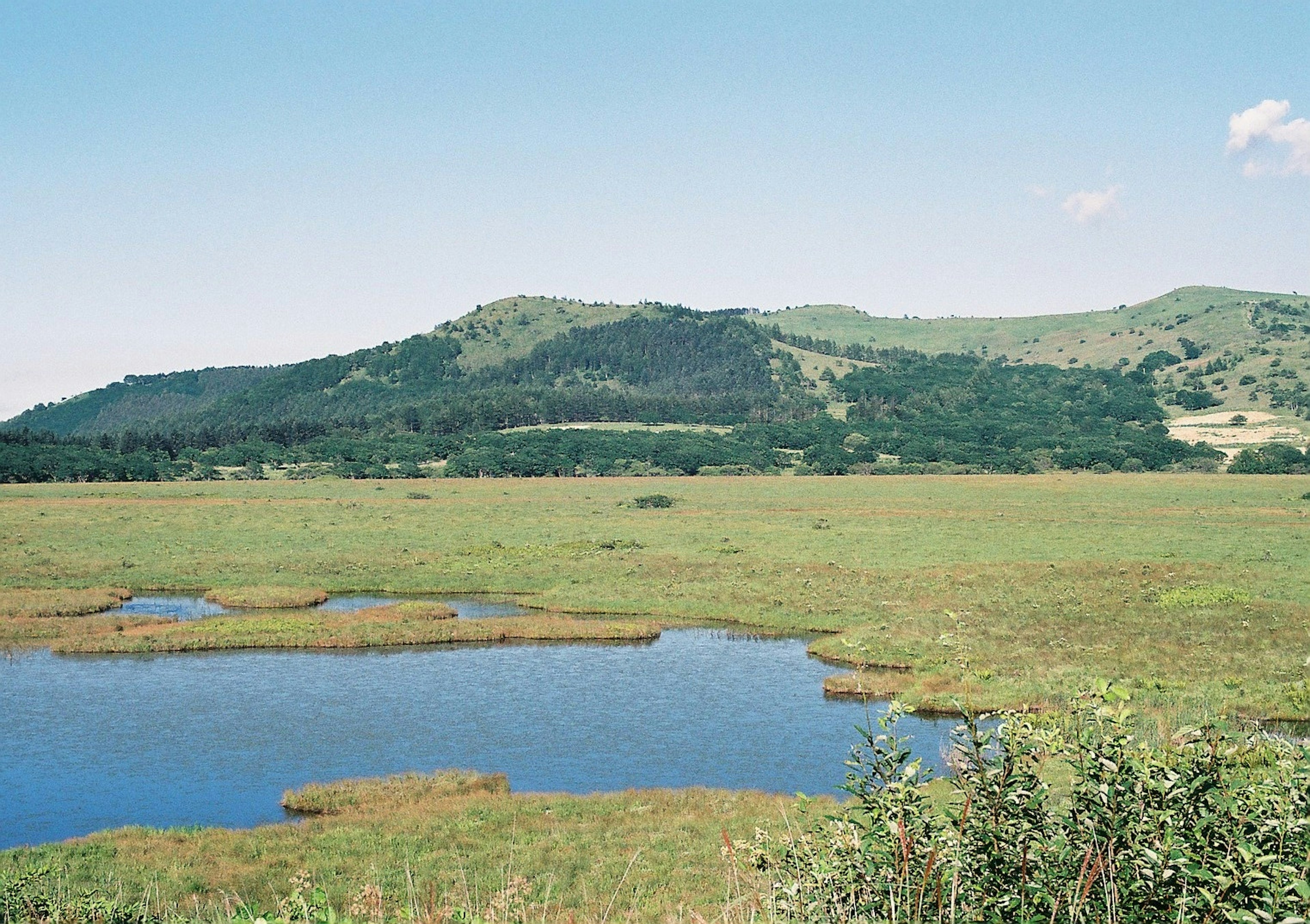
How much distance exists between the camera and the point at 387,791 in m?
24.9

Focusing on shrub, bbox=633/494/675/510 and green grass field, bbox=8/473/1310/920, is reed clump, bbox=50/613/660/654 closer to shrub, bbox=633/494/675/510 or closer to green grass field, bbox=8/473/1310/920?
green grass field, bbox=8/473/1310/920

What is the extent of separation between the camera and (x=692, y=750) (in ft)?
95.6

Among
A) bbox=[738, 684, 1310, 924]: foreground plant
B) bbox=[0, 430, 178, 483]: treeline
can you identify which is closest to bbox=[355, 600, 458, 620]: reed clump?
bbox=[738, 684, 1310, 924]: foreground plant

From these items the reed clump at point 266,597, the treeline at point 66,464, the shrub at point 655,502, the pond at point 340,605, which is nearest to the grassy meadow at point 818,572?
the pond at point 340,605

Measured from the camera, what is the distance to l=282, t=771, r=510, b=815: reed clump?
24125 millimetres

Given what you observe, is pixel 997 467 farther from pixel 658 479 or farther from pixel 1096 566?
pixel 1096 566

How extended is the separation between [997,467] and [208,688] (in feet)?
478

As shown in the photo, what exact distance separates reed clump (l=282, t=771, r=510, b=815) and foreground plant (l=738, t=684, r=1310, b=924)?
1777cm

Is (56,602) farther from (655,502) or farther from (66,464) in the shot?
(66,464)

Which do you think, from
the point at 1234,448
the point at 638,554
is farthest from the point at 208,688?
the point at 1234,448

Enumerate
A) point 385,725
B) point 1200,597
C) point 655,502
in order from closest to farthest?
1. point 385,725
2. point 1200,597
3. point 655,502

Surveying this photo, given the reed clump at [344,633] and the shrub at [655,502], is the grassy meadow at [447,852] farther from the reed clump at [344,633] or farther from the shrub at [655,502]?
the shrub at [655,502]

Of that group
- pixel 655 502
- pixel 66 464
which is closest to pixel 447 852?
pixel 655 502

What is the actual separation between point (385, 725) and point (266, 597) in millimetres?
24234
